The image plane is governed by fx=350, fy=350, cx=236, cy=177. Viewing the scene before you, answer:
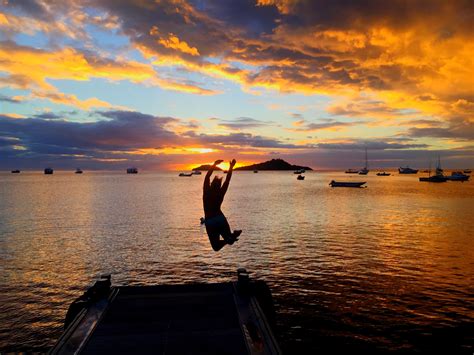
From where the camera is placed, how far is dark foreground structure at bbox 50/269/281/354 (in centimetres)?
1244

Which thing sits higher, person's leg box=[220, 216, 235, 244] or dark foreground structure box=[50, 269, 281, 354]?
person's leg box=[220, 216, 235, 244]

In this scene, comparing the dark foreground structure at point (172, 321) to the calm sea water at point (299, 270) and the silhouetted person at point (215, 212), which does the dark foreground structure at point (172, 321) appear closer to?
the silhouetted person at point (215, 212)

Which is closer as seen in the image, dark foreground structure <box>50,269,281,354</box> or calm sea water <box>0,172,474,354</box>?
dark foreground structure <box>50,269,281,354</box>

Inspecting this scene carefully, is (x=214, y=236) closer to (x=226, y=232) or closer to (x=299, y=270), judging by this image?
(x=226, y=232)

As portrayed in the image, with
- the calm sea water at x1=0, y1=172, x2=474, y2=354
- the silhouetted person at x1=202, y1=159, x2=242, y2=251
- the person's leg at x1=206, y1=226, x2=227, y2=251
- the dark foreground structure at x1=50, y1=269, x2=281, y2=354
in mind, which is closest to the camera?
the silhouetted person at x1=202, y1=159, x2=242, y2=251

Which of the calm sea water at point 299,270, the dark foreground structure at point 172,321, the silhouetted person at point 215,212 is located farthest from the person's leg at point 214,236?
the calm sea water at point 299,270

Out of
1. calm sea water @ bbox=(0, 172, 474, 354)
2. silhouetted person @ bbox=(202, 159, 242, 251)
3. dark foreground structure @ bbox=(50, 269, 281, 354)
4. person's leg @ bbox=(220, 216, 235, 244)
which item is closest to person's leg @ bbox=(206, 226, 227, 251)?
silhouetted person @ bbox=(202, 159, 242, 251)

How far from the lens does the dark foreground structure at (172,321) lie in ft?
40.8

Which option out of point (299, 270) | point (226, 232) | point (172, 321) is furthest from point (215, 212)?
point (299, 270)

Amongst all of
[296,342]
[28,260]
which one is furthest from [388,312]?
[28,260]

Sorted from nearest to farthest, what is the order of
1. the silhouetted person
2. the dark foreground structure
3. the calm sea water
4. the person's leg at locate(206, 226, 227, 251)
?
1. the silhouetted person
2. the person's leg at locate(206, 226, 227, 251)
3. the dark foreground structure
4. the calm sea water

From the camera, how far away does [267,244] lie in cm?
4541

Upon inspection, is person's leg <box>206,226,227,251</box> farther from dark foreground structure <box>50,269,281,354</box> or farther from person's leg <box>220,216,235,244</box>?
dark foreground structure <box>50,269,281,354</box>

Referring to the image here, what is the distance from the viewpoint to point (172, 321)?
48.2 feet
